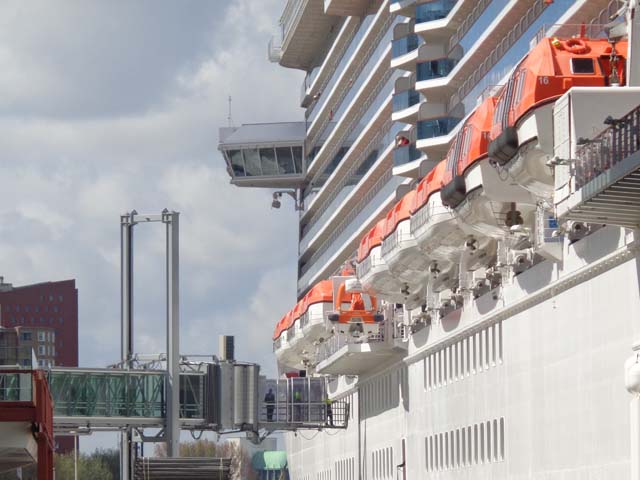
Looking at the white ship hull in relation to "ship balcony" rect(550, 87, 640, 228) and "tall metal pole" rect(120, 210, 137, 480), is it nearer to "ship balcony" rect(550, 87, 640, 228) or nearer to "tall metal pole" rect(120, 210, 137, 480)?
"ship balcony" rect(550, 87, 640, 228)

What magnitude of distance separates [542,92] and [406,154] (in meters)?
41.5

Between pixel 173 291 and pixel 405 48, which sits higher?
pixel 405 48

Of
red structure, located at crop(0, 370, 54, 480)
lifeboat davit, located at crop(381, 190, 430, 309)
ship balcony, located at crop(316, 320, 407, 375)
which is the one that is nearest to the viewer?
red structure, located at crop(0, 370, 54, 480)

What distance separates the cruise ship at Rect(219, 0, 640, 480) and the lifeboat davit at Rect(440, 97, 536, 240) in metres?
0.07

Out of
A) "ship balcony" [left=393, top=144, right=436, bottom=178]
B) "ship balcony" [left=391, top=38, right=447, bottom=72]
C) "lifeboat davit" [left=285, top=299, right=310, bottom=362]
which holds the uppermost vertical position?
"ship balcony" [left=391, top=38, right=447, bottom=72]

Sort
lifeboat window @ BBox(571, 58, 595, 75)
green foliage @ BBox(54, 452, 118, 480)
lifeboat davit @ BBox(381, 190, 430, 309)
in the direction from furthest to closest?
green foliage @ BBox(54, 452, 118, 480)
lifeboat davit @ BBox(381, 190, 430, 309)
lifeboat window @ BBox(571, 58, 595, 75)

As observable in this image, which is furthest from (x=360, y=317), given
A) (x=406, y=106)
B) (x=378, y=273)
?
(x=406, y=106)

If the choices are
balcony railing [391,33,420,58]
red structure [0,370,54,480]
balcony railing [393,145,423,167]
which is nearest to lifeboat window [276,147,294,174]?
balcony railing [391,33,420,58]

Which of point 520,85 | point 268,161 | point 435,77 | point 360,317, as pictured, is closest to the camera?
point 520,85

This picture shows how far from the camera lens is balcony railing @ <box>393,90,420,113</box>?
8288 cm

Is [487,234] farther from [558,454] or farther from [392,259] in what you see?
[392,259]

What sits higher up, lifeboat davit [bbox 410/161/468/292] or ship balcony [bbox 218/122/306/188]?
ship balcony [bbox 218/122/306/188]

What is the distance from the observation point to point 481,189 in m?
47.5

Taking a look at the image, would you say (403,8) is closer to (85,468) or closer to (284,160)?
(284,160)
